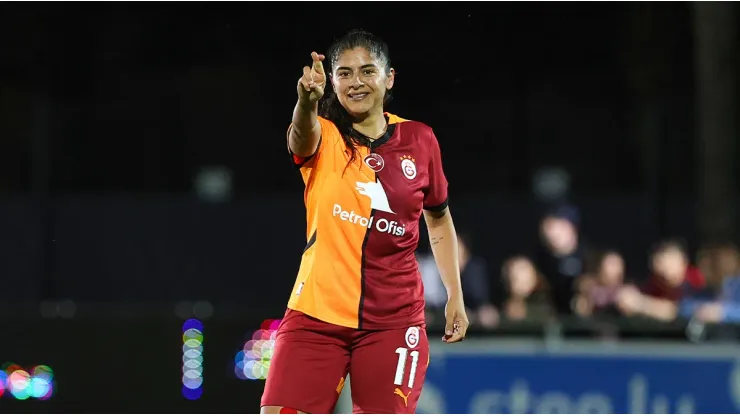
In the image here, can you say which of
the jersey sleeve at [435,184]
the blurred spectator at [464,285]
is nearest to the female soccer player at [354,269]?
the jersey sleeve at [435,184]

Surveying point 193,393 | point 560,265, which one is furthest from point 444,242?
point 560,265

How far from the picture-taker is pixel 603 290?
862cm

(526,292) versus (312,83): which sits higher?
(312,83)

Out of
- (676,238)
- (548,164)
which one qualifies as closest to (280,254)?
(548,164)

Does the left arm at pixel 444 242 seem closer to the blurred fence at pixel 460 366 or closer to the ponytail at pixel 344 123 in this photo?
the ponytail at pixel 344 123

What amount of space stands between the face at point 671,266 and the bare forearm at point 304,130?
4767 mm

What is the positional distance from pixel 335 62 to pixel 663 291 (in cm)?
491

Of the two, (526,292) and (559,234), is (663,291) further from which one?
(526,292)

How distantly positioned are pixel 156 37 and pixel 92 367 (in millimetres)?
10156

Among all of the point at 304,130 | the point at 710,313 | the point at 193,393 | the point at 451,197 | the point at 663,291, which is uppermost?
the point at 304,130

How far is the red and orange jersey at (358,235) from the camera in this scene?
4332 mm

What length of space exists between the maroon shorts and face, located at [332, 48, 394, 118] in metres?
0.79

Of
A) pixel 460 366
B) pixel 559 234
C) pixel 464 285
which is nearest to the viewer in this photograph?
pixel 460 366

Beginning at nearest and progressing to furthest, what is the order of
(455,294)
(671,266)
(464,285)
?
(455,294) < (671,266) < (464,285)
